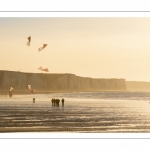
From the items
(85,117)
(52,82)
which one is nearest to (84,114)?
(85,117)

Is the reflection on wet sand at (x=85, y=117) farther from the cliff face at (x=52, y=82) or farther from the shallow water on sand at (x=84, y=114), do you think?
the cliff face at (x=52, y=82)

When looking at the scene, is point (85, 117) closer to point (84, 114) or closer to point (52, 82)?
point (84, 114)

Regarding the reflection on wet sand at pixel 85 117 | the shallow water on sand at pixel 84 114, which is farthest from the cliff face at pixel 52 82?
the reflection on wet sand at pixel 85 117
